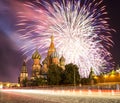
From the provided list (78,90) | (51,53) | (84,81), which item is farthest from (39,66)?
(78,90)

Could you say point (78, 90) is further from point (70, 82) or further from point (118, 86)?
point (70, 82)

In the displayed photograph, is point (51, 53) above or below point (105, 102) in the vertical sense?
above

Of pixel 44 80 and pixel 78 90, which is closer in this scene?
pixel 78 90

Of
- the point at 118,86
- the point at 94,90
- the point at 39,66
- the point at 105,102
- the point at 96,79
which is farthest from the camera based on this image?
the point at 39,66

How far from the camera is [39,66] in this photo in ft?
652

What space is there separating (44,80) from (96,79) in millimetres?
25044

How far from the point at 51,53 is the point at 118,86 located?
433ft

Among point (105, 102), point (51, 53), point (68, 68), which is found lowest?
point (105, 102)

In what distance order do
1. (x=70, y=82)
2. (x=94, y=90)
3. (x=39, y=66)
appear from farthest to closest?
(x=39, y=66)
(x=70, y=82)
(x=94, y=90)

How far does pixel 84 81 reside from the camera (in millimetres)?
115250

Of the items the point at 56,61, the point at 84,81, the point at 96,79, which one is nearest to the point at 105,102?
the point at 84,81

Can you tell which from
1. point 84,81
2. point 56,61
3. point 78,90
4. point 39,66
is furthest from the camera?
point 39,66

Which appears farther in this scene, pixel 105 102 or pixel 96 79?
pixel 96 79

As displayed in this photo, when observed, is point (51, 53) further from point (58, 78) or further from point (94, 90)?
point (94, 90)
